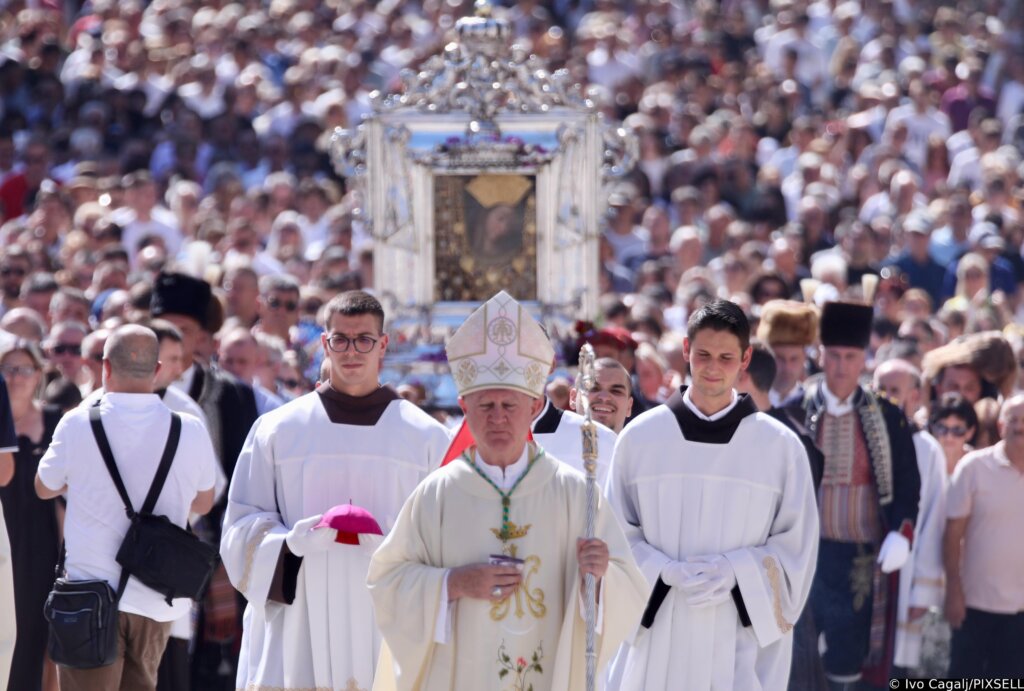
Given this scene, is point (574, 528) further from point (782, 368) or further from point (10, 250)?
point (10, 250)

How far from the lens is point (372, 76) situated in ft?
66.0

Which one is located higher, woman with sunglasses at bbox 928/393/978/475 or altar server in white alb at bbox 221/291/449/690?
woman with sunglasses at bbox 928/393/978/475

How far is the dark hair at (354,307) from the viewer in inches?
305

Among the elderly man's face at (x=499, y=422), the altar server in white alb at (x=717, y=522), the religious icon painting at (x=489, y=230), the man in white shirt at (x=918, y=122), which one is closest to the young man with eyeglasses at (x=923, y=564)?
the religious icon painting at (x=489, y=230)

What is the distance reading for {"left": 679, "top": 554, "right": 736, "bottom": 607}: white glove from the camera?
295 inches

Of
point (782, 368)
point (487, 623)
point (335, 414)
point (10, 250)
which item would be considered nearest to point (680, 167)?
point (10, 250)

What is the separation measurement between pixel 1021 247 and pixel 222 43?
7.81 meters

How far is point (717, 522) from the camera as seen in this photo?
7645mm

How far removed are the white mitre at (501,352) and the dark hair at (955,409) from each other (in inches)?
183

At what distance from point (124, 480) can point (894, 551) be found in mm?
3659

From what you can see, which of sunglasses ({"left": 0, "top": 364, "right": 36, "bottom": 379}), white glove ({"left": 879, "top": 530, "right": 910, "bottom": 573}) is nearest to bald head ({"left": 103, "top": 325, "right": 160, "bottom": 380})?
sunglasses ({"left": 0, "top": 364, "right": 36, "bottom": 379})

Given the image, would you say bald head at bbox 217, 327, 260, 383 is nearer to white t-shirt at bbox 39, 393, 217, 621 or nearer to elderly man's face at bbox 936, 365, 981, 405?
white t-shirt at bbox 39, 393, 217, 621

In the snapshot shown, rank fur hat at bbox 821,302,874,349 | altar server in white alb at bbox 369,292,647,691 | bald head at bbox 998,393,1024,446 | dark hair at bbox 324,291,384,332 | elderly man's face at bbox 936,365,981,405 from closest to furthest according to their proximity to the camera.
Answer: altar server in white alb at bbox 369,292,647,691 → dark hair at bbox 324,291,384,332 → fur hat at bbox 821,302,874,349 → bald head at bbox 998,393,1024,446 → elderly man's face at bbox 936,365,981,405

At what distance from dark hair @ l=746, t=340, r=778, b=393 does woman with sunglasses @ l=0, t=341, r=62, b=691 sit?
312 centimetres
